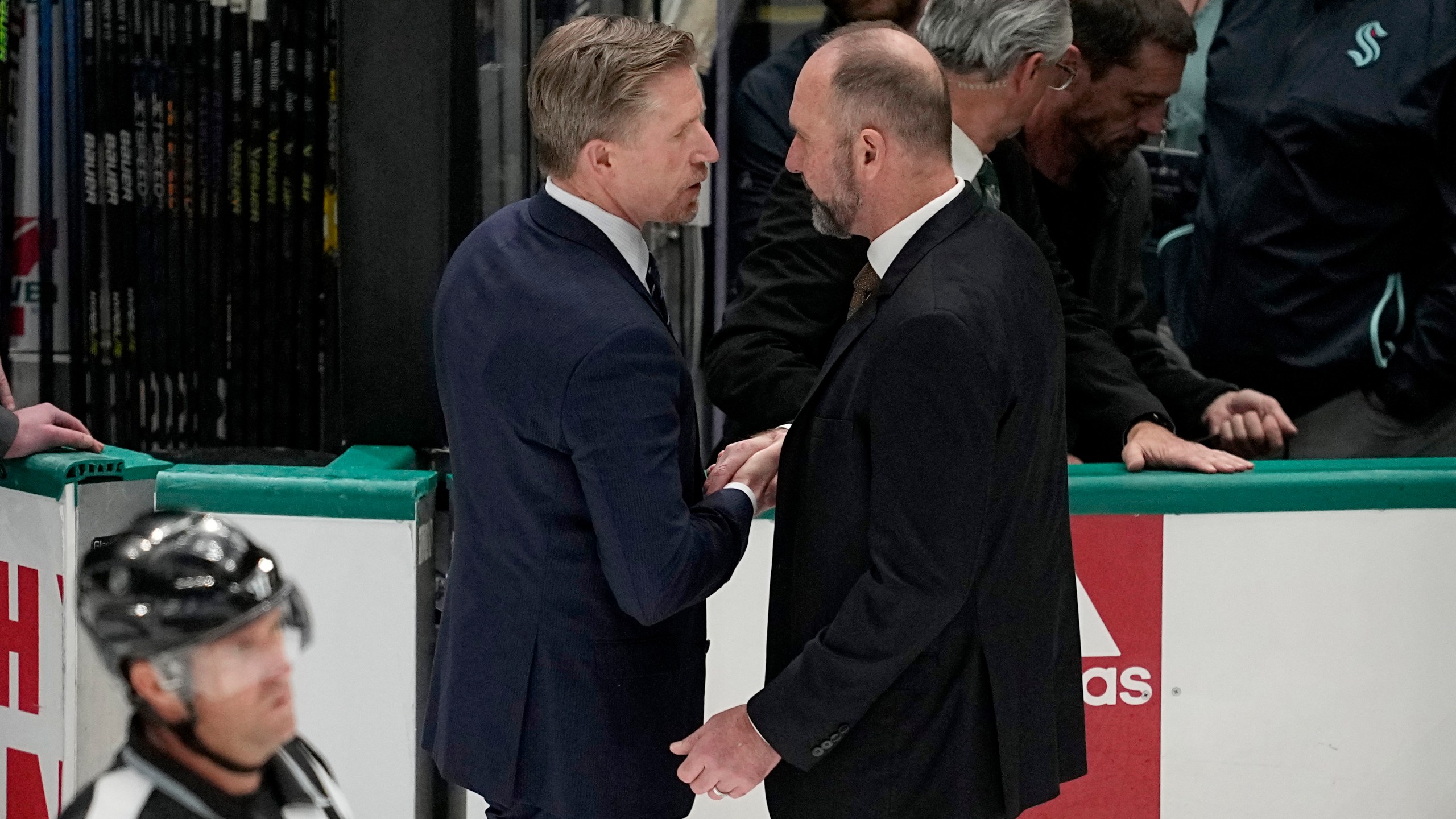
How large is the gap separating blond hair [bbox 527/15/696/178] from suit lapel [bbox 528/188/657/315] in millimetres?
56

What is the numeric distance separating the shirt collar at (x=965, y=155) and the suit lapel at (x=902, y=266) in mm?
1080

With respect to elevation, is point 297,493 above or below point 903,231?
below

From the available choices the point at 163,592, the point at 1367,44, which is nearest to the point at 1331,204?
the point at 1367,44

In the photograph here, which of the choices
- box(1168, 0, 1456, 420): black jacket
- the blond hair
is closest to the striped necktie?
the blond hair

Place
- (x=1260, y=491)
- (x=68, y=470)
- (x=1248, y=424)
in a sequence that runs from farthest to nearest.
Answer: (x=1248, y=424) → (x=1260, y=491) → (x=68, y=470)

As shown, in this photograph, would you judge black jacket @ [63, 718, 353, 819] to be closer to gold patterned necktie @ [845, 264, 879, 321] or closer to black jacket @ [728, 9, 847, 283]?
gold patterned necktie @ [845, 264, 879, 321]

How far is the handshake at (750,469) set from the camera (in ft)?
6.78

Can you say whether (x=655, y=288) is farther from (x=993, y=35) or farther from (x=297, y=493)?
(x=993, y=35)

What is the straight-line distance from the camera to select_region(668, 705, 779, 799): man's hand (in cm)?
184

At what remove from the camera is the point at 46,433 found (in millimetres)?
2730

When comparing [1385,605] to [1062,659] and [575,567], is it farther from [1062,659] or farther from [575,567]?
[575,567]

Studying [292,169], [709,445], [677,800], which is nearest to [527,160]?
[292,169]

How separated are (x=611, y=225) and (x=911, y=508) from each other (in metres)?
0.58

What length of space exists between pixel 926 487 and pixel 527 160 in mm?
1753
